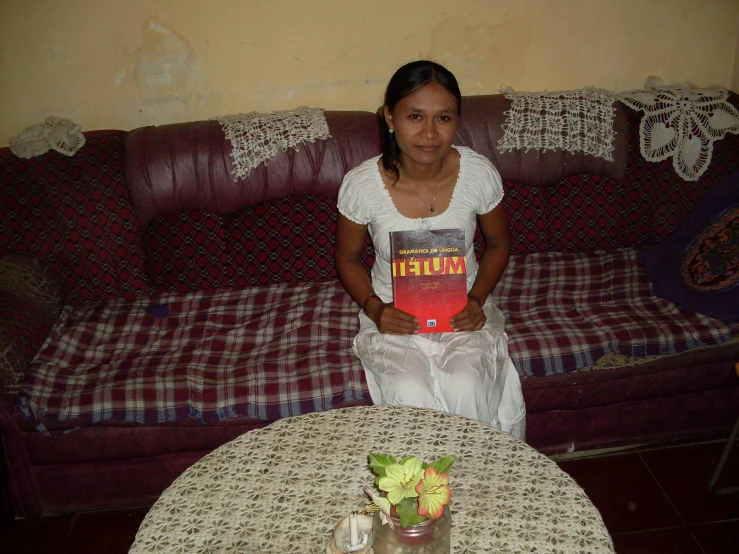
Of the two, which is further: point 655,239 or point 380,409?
point 655,239

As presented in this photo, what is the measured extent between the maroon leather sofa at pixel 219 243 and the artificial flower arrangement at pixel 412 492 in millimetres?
904

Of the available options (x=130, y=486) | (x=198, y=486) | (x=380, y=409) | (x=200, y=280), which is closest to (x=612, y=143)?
(x=380, y=409)

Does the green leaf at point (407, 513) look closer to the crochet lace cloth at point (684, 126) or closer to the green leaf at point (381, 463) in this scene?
the green leaf at point (381, 463)

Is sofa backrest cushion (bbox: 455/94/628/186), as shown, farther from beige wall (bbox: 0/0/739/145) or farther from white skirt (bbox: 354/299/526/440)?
white skirt (bbox: 354/299/526/440)

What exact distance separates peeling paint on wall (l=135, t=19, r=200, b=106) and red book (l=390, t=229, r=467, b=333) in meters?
1.19

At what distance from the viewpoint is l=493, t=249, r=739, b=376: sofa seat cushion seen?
1.96 metres

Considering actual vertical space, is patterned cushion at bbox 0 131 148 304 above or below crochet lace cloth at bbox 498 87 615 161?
below

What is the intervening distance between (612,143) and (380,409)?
141 cm

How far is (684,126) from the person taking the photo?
2289 millimetres

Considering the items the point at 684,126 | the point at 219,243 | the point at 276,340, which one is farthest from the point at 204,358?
the point at 684,126

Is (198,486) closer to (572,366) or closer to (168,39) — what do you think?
(572,366)

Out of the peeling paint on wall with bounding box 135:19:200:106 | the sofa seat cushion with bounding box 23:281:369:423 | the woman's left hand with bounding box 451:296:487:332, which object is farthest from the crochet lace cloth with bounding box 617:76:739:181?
the peeling paint on wall with bounding box 135:19:200:106

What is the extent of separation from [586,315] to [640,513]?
622mm

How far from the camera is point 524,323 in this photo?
6.85 feet
